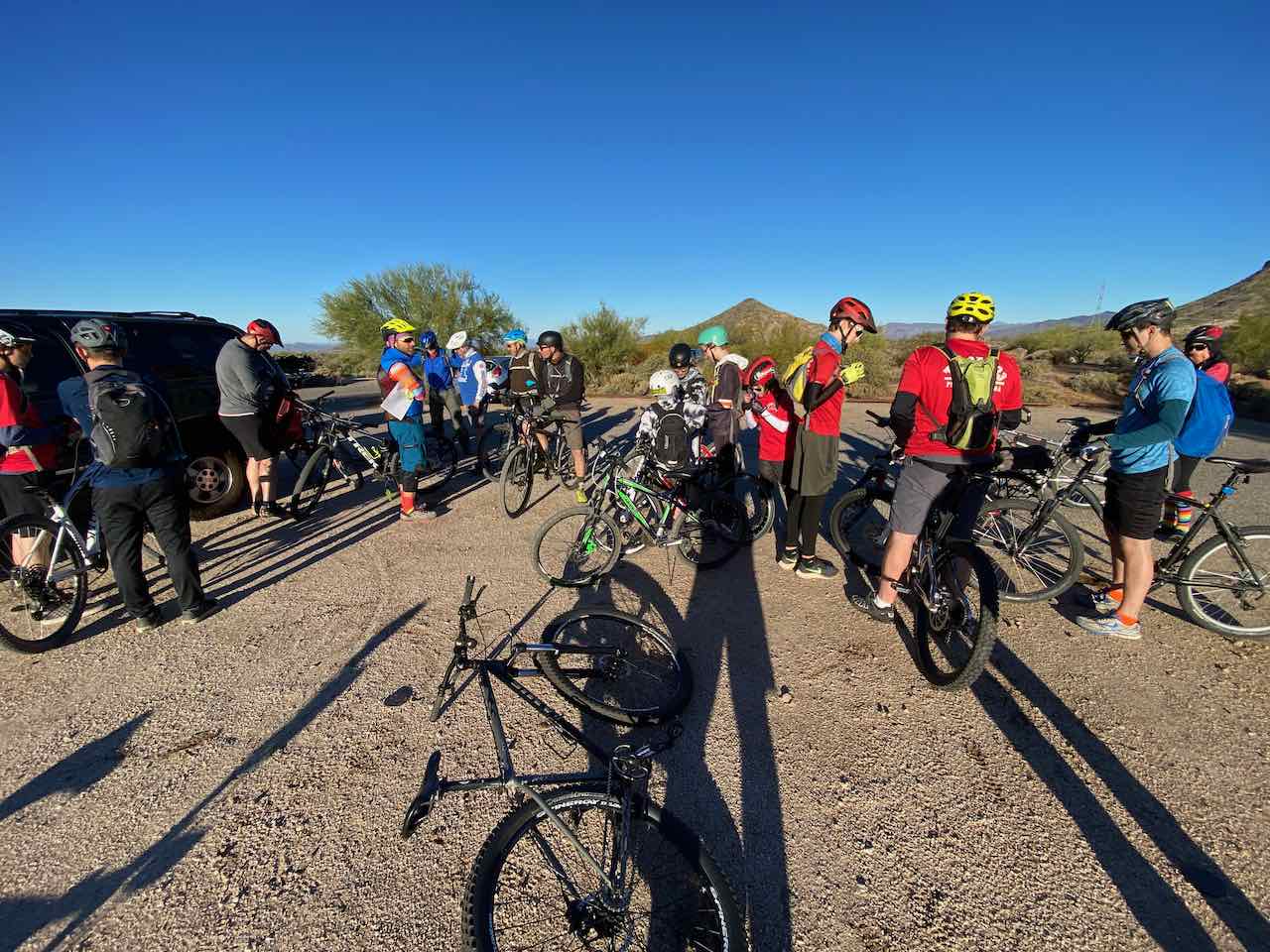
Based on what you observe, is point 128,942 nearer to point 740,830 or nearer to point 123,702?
point 123,702

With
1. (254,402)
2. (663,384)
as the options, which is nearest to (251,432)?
(254,402)

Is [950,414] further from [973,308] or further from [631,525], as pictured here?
[631,525]

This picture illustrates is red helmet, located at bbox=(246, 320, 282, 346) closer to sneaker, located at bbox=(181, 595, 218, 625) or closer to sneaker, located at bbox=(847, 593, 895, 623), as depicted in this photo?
sneaker, located at bbox=(181, 595, 218, 625)

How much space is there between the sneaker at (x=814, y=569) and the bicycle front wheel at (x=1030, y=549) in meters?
1.23

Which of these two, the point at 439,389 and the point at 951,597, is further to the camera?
the point at 439,389

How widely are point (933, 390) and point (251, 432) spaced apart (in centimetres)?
627

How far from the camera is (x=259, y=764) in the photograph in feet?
8.38

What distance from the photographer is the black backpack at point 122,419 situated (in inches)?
123

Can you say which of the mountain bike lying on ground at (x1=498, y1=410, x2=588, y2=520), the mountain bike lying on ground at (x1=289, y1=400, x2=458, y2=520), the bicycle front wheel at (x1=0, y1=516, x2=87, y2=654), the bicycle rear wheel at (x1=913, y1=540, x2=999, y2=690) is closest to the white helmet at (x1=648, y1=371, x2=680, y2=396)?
the mountain bike lying on ground at (x1=498, y1=410, x2=588, y2=520)

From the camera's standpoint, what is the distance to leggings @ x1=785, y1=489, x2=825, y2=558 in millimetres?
4288

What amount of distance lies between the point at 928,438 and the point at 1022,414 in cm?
122

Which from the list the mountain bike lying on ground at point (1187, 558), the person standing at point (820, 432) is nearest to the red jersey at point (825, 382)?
the person standing at point (820, 432)

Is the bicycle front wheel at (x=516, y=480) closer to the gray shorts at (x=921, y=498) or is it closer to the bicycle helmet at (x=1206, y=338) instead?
the gray shorts at (x=921, y=498)

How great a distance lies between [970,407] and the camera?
9.59 feet
